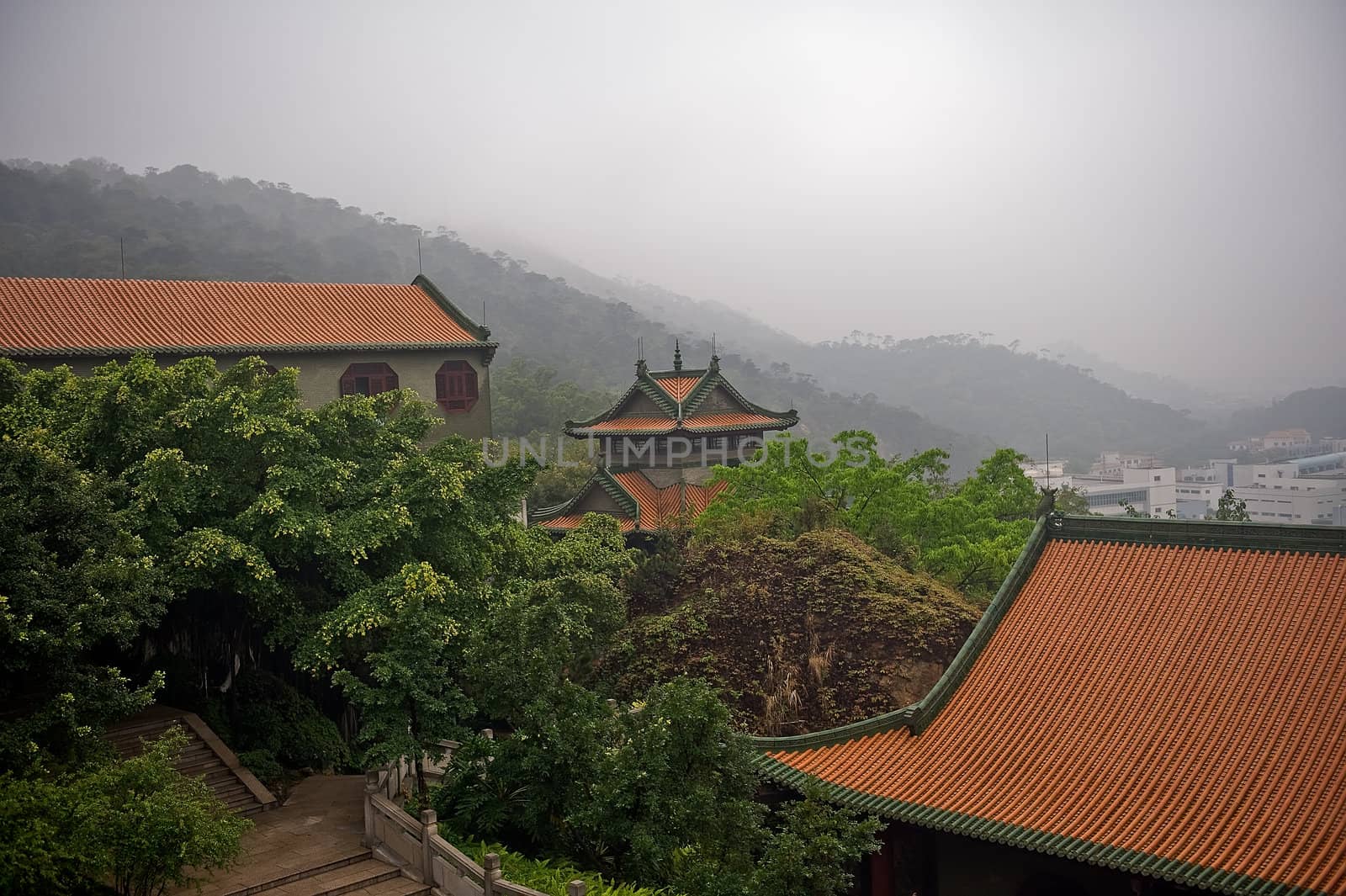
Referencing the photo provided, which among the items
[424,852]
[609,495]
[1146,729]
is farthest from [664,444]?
[1146,729]

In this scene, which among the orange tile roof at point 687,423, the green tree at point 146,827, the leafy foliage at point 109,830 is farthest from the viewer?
the orange tile roof at point 687,423

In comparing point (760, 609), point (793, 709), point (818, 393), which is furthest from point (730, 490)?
point (818, 393)

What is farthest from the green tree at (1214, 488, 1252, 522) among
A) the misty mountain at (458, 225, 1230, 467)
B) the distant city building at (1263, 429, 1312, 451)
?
the distant city building at (1263, 429, 1312, 451)

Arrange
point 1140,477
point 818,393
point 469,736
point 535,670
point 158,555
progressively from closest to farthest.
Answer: point 535,670 < point 469,736 < point 158,555 < point 1140,477 < point 818,393

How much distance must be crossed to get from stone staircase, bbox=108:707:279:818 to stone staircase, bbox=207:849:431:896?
Result: 8.63 ft

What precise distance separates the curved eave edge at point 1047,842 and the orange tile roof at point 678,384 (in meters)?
16.6

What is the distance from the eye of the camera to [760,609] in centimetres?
1903

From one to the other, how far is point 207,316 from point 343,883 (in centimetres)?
1543

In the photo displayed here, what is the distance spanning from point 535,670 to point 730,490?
Answer: 13.7 meters

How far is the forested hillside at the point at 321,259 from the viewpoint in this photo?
7875 centimetres

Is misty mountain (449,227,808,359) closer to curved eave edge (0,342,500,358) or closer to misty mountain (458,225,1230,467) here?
misty mountain (458,225,1230,467)

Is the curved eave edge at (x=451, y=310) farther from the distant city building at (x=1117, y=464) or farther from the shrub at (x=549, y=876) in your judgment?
the distant city building at (x=1117, y=464)

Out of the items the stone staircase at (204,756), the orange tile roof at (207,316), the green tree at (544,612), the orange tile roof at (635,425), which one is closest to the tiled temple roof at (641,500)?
the orange tile roof at (635,425)

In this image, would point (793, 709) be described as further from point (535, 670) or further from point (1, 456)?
point (1, 456)
